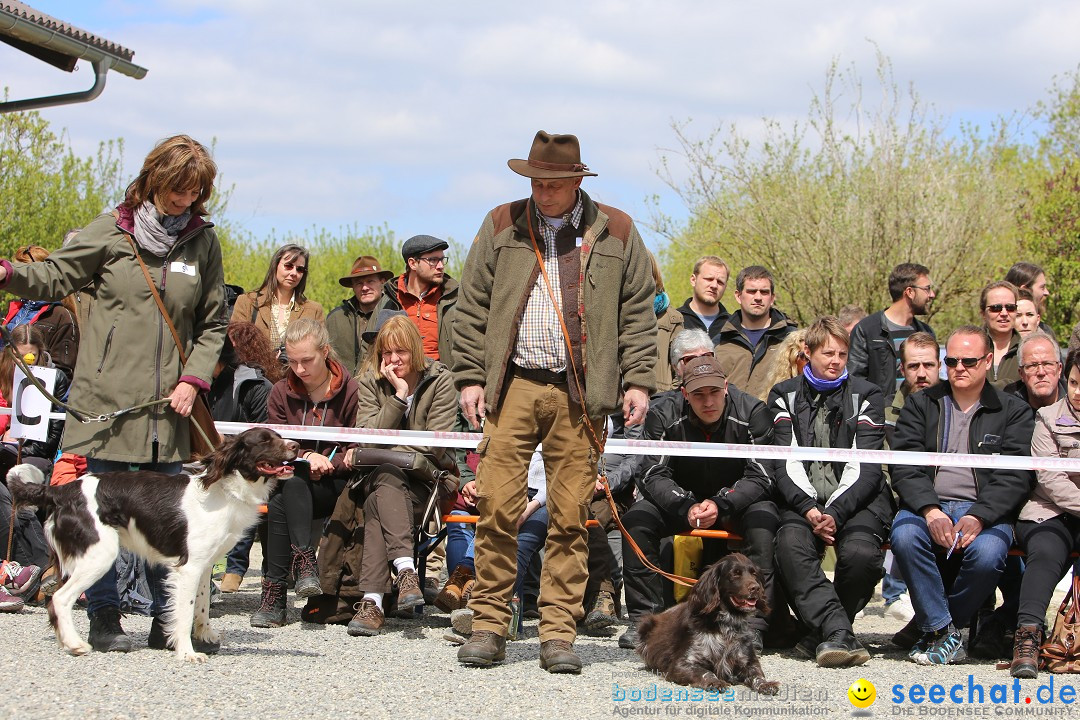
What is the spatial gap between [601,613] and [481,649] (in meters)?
1.62

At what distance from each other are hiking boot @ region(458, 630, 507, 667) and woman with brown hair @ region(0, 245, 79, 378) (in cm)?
432

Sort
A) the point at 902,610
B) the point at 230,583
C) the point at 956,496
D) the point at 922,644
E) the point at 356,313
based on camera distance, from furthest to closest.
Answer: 1. the point at 356,313
2. the point at 230,583
3. the point at 902,610
4. the point at 956,496
5. the point at 922,644

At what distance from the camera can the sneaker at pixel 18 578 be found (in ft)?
24.5

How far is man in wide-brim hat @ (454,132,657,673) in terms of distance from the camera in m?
5.75

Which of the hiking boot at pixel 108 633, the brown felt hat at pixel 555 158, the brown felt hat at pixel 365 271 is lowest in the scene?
the hiking boot at pixel 108 633

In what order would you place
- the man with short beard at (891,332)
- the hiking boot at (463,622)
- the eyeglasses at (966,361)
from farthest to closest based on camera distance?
the man with short beard at (891,332) → the eyeglasses at (966,361) → the hiking boot at (463,622)

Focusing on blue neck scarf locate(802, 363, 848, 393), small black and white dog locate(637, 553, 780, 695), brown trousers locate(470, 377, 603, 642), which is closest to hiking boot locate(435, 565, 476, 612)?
brown trousers locate(470, 377, 603, 642)

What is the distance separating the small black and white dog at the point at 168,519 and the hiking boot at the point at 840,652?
3.04m

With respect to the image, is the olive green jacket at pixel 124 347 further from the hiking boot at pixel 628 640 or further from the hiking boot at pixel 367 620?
the hiking boot at pixel 628 640

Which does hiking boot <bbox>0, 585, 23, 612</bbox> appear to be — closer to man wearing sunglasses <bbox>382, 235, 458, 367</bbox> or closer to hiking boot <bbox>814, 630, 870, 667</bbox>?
man wearing sunglasses <bbox>382, 235, 458, 367</bbox>

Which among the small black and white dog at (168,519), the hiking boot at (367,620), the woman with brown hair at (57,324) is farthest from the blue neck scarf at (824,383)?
the woman with brown hair at (57,324)

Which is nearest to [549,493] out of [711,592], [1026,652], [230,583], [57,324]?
[711,592]

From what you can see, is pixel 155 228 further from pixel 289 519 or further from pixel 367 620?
pixel 367 620

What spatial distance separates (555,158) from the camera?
18.8 feet
